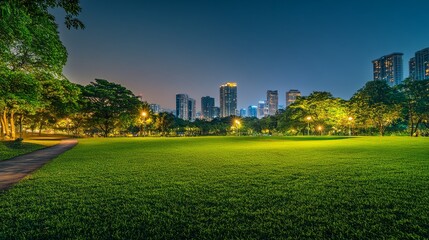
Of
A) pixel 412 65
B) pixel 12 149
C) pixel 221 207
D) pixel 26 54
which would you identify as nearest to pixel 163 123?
pixel 26 54

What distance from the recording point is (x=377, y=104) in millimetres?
51531

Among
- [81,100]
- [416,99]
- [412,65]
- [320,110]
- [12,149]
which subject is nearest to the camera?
[12,149]

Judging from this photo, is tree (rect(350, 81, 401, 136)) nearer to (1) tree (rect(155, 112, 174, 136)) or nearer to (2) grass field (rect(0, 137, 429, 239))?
(2) grass field (rect(0, 137, 429, 239))

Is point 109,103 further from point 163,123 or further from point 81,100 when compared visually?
point 163,123

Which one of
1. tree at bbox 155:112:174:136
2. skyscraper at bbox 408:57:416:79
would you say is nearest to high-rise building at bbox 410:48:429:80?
skyscraper at bbox 408:57:416:79

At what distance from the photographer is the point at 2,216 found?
4.48m

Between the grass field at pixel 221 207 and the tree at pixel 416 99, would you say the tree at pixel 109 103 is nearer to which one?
the grass field at pixel 221 207

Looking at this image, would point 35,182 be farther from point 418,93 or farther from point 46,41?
point 418,93

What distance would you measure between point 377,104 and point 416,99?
6.83 metres

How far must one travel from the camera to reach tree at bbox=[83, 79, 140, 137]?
49938 mm

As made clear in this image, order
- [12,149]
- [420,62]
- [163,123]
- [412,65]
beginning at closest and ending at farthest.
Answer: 1. [12,149]
2. [163,123]
3. [420,62]
4. [412,65]

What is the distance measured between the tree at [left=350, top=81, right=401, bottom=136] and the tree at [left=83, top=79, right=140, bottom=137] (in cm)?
5464

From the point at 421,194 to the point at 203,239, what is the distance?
18.2 feet

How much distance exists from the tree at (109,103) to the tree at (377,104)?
5464 centimetres
